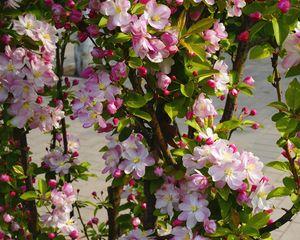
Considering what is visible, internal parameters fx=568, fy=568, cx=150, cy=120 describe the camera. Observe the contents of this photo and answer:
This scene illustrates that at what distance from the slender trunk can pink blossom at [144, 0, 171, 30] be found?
0.45m

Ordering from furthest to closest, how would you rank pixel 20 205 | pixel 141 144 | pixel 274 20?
pixel 20 205 → pixel 141 144 → pixel 274 20

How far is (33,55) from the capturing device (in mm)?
1951

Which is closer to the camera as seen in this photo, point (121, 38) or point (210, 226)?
point (121, 38)

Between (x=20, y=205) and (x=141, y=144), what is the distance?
1130 mm

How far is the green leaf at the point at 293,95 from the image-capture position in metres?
1.52

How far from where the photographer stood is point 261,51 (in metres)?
1.68

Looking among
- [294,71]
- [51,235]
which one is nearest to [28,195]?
[51,235]

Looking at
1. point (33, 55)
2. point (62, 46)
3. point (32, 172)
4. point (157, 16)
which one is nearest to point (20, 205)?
point (32, 172)

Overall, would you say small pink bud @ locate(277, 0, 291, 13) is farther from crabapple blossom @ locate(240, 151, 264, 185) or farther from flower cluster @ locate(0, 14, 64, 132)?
flower cluster @ locate(0, 14, 64, 132)

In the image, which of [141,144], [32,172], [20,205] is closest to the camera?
[141,144]

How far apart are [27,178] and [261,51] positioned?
3.93ft

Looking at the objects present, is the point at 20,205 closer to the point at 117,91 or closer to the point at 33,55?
the point at 33,55

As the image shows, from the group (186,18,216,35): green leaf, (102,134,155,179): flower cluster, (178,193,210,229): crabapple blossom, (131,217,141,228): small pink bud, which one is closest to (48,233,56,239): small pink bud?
(131,217,141,228): small pink bud

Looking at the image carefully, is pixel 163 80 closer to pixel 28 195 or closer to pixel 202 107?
pixel 202 107
